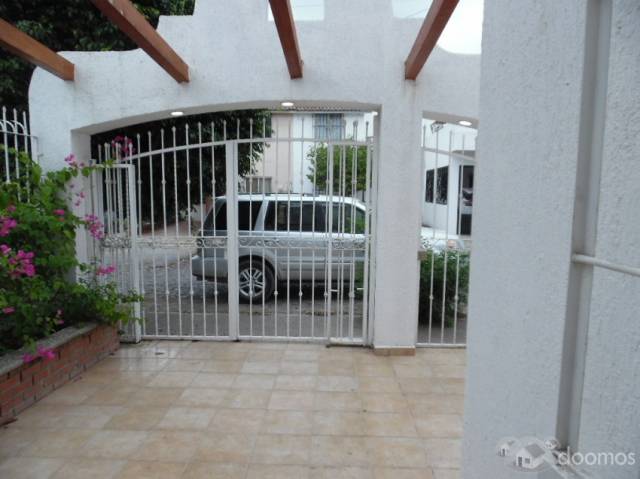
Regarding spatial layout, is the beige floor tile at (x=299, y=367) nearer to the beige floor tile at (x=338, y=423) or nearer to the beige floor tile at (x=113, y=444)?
the beige floor tile at (x=338, y=423)

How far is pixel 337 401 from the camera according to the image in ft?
11.2

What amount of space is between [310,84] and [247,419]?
9.71 ft

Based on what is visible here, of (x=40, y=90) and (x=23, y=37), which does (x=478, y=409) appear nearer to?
(x=23, y=37)

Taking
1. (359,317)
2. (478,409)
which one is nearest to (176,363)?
(359,317)

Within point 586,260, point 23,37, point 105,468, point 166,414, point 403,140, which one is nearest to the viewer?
point 586,260

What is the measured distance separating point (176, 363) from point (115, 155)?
2.24 metres

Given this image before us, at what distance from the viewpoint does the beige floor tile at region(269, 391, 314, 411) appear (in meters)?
3.32

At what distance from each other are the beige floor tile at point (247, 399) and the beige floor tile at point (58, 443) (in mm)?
950

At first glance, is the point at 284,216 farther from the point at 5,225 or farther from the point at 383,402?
the point at 5,225

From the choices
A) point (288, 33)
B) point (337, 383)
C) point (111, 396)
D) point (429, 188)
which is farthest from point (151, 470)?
point (429, 188)

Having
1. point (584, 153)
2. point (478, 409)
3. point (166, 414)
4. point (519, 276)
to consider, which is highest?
point (584, 153)

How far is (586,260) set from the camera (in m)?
0.97

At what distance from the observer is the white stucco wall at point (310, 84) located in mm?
4047

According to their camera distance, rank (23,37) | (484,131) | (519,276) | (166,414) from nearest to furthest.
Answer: (519,276) < (484,131) < (166,414) < (23,37)
